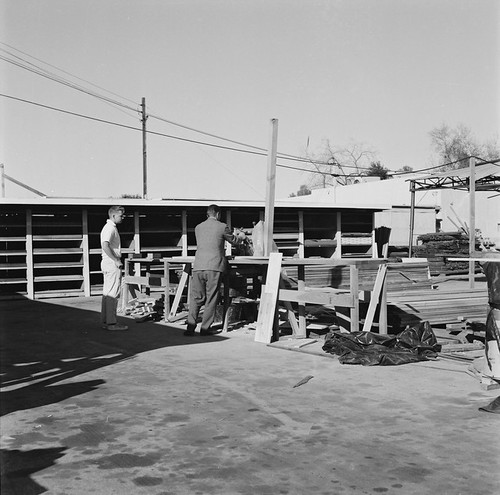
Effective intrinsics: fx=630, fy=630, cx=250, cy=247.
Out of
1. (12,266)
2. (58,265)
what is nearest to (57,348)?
(58,265)

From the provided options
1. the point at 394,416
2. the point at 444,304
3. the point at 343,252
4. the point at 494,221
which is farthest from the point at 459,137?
the point at 394,416

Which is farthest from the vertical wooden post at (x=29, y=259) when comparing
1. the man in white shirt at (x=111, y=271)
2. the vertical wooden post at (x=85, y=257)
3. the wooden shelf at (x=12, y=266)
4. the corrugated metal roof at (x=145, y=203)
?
the man in white shirt at (x=111, y=271)

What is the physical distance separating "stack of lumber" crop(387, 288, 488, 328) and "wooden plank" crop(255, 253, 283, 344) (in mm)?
1851

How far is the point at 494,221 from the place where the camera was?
39.3 m

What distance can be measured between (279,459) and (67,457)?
53.3 inches

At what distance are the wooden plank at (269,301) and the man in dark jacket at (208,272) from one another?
85 cm

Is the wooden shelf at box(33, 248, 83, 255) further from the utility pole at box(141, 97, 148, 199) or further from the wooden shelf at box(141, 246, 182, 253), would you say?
the utility pole at box(141, 97, 148, 199)

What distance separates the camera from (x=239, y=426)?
4695mm

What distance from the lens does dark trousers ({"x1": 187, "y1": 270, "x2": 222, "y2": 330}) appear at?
949 centimetres

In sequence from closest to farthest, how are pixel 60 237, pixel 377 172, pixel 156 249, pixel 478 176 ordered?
pixel 60 237 < pixel 156 249 < pixel 478 176 < pixel 377 172

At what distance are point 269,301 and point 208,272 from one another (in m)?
1.15

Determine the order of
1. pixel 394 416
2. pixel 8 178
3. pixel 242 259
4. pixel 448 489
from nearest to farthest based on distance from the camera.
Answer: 1. pixel 448 489
2. pixel 394 416
3. pixel 242 259
4. pixel 8 178

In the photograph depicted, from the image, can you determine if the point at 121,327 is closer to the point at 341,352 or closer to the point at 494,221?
the point at 341,352

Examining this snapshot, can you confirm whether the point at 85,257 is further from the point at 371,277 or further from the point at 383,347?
the point at 383,347
